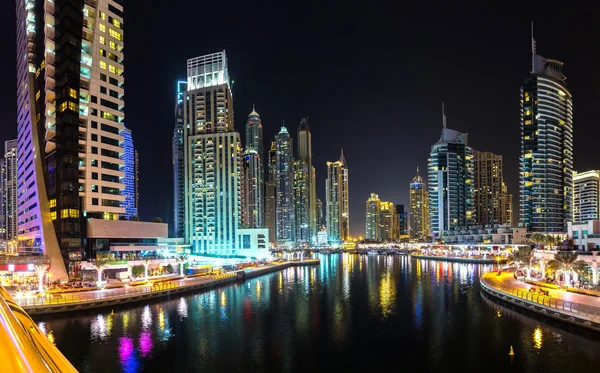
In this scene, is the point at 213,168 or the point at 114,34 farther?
the point at 213,168

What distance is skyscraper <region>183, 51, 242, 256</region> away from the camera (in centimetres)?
14575

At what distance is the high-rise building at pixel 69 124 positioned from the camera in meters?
70.4

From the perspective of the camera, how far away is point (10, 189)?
186 meters

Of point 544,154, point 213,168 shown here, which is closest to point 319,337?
point 213,168

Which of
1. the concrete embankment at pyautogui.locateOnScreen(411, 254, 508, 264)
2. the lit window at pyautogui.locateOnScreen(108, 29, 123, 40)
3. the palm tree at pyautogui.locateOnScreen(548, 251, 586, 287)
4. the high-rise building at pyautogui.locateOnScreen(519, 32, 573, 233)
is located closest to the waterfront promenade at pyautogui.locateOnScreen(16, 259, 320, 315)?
the lit window at pyautogui.locateOnScreen(108, 29, 123, 40)

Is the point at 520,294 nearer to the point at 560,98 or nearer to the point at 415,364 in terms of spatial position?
the point at 415,364

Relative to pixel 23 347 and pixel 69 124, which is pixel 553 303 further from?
pixel 69 124

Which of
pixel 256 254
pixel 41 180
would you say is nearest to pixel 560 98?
pixel 256 254

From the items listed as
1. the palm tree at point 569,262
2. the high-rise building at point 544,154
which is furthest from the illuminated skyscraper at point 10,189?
the high-rise building at point 544,154

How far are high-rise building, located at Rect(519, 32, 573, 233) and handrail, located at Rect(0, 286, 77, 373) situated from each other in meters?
182

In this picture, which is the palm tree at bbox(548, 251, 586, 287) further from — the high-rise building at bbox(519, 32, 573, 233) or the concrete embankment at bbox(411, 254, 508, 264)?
the high-rise building at bbox(519, 32, 573, 233)

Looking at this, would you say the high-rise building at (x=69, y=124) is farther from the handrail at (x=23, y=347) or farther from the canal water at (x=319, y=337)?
the handrail at (x=23, y=347)

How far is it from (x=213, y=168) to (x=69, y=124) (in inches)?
3083

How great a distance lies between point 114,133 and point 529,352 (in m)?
73.0
